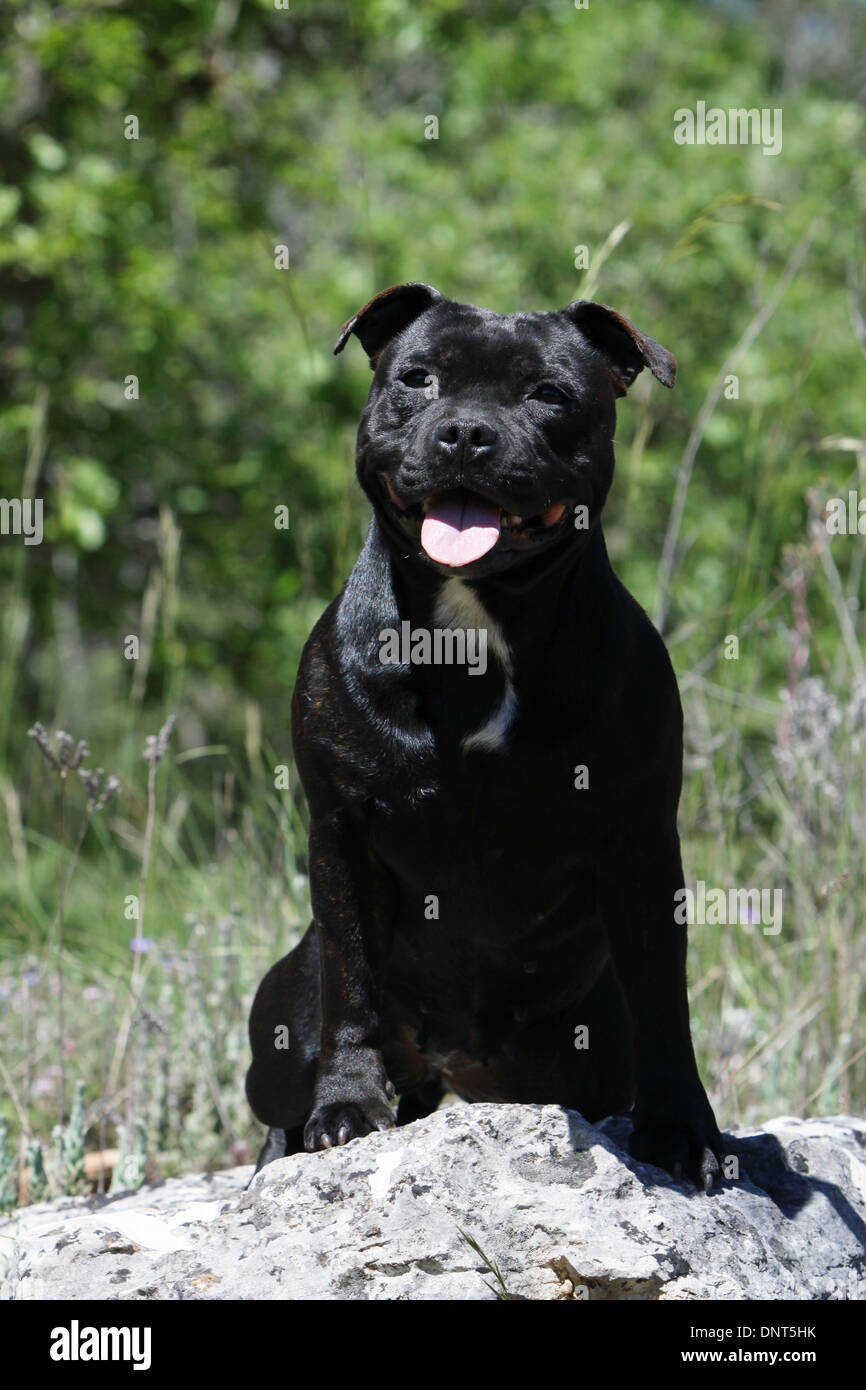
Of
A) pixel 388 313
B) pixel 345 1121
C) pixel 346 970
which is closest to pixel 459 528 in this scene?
pixel 388 313

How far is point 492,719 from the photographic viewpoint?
9.45 feet

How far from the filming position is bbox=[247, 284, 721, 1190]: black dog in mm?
2824

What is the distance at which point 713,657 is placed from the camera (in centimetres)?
501

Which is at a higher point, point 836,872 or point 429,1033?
point 836,872

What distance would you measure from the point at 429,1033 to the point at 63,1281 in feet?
2.94

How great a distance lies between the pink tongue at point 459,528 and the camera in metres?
2.72

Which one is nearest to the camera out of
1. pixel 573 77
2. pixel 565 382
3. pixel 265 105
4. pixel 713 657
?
pixel 565 382

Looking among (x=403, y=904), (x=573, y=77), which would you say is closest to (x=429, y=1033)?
(x=403, y=904)

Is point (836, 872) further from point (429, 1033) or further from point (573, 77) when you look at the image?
point (573, 77)

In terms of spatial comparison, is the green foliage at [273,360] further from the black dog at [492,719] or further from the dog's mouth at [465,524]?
the dog's mouth at [465,524]

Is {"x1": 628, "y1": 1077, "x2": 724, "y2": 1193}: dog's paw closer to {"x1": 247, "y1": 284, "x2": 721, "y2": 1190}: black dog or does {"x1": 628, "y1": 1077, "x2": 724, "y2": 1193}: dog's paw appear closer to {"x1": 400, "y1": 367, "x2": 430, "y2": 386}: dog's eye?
{"x1": 247, "y1": 284, "x2": 721, "y2": 1190}: black dog

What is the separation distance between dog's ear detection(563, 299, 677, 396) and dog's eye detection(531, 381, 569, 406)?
0.59 ft

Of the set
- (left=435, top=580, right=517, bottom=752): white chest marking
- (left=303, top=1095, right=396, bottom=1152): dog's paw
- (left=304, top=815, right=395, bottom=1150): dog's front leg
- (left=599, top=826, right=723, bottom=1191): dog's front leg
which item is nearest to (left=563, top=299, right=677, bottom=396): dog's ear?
(left=435, top=580, right=517, bottom=752): white chest marking

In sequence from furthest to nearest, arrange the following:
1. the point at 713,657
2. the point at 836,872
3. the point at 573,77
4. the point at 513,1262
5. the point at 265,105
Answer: the point at 573,77
the point at 265,105
the point at 713,657
the point at 836,872
the point at 513,1262
